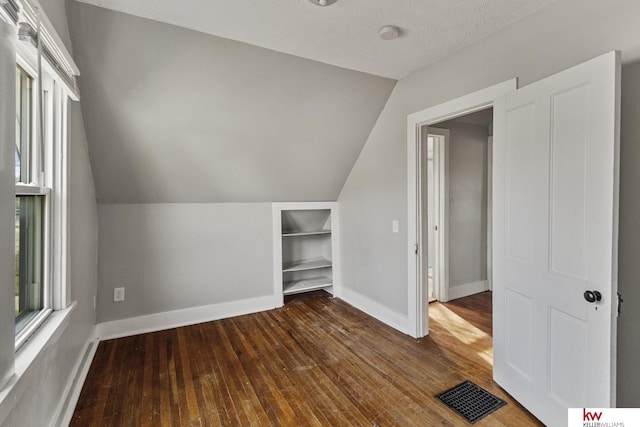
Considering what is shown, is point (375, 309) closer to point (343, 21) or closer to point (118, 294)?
point (118, 294)

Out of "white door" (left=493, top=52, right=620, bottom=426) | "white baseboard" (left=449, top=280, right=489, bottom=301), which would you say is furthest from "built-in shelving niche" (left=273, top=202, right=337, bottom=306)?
"white door" (left=493, top=52, right=620, bottom=426)

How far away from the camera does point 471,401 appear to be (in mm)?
1935

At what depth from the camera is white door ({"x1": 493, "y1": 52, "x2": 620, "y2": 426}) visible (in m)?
1.40

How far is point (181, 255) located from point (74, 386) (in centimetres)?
142

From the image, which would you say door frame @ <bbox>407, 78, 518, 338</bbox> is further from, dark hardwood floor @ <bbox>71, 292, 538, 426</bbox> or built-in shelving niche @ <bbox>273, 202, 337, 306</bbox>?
built-in shelving niche @ <bbox>273, 202, 337, 306</bbox>

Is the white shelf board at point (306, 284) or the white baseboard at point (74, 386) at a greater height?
the white shelf board at point (306, 284)

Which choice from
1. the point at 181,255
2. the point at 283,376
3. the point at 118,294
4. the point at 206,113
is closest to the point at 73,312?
the point at 118,294

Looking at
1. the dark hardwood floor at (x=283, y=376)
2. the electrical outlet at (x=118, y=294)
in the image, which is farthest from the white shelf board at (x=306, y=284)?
the electrical outlet at (x=118, y=294)

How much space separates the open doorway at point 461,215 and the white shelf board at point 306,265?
136 cm

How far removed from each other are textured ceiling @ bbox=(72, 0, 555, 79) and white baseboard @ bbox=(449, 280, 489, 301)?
2778mm

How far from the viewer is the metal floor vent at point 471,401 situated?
1.82 meters

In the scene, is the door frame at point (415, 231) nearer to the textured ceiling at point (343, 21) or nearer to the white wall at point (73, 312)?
the textured ceiling at point (343, 21)

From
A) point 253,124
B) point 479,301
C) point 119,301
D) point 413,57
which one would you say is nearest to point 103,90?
point 253,124

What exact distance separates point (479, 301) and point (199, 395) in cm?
328
